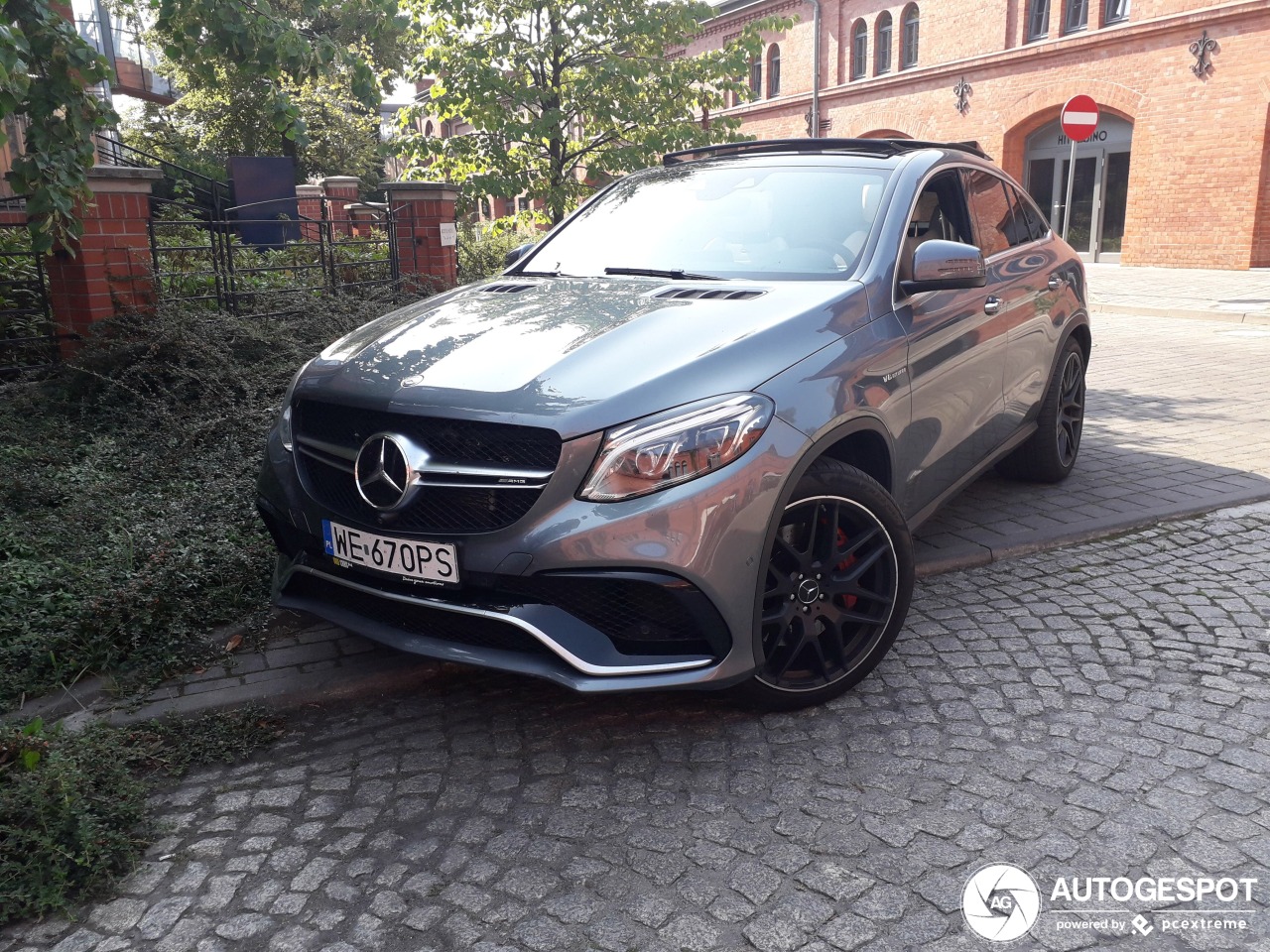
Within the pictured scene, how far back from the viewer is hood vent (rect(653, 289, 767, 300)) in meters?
3.57

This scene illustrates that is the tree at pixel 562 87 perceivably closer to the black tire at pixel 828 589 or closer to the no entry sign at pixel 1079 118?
the no entry sign at pixel 1079 118

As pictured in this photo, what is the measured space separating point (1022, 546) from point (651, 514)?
2.68 m

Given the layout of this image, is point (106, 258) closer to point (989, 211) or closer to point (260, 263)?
point (260, 263)

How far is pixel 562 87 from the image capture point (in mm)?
11875

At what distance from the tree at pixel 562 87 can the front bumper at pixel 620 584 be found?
30.1ft

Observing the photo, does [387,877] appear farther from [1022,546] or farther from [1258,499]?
[1258,499]

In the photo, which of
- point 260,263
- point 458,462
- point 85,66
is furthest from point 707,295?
point 260,263

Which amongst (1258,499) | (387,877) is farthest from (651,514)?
(1258,499)

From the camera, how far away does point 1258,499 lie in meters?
5.60

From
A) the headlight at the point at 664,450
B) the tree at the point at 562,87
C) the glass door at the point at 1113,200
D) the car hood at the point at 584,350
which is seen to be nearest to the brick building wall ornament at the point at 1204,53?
the glass door at the point at 1113,200

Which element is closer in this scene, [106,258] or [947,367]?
[947,367]

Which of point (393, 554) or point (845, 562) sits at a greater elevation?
point (393, 554)

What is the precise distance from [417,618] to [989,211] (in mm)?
3381
